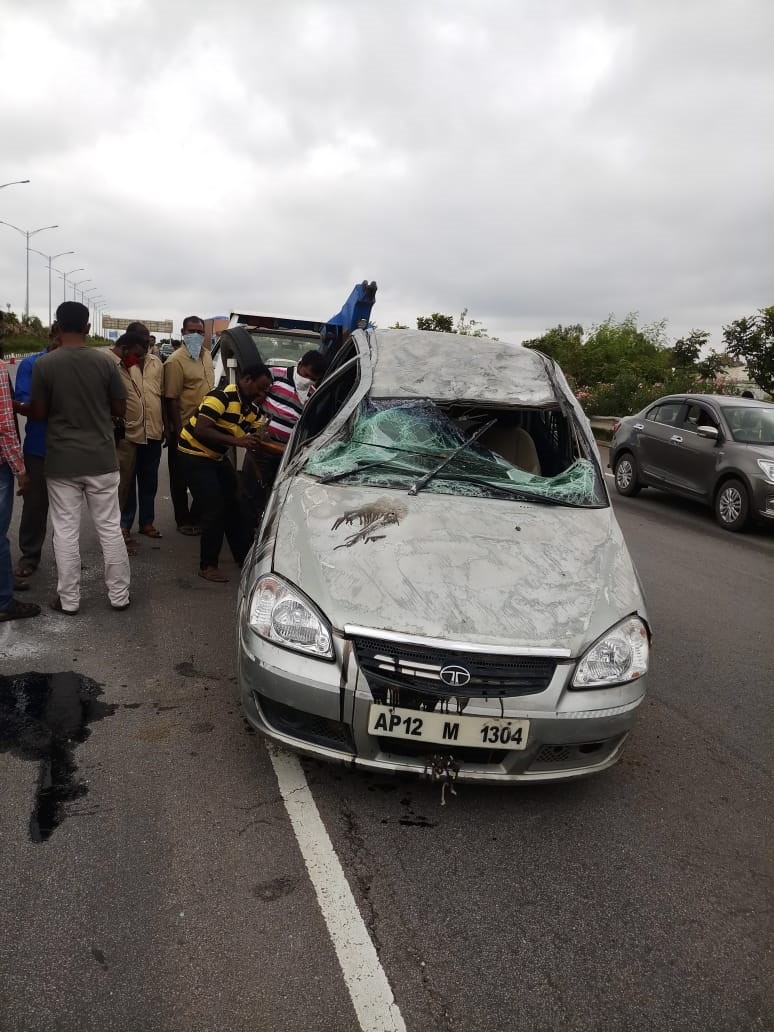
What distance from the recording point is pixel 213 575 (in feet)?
18.8

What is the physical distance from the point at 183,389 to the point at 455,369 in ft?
10.5

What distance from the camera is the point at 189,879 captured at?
2.52m

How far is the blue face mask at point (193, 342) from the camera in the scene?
6754mm

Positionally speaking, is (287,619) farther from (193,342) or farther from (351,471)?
(193,342)

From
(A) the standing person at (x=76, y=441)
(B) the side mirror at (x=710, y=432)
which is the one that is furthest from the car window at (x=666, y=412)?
(A) the standing person at (x=76, y=441)

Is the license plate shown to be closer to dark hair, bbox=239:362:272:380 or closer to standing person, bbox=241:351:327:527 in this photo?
standing person, bbox=241:351:327:527

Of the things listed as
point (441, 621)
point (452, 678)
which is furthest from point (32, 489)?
point (452, 678)

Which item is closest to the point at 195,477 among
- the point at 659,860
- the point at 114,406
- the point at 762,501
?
the point at 114,406

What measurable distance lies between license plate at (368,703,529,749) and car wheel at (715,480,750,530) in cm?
785

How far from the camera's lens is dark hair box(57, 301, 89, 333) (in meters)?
4.56

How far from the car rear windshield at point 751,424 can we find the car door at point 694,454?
0.71ft

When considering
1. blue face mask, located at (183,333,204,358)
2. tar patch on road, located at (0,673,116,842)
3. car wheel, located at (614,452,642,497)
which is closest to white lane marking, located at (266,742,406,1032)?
tar patch on road, located at (0,673,116,842)

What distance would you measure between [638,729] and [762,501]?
6407 millimetres

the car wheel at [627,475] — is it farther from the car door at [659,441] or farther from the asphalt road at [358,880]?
the asphalt road at [358,880]
